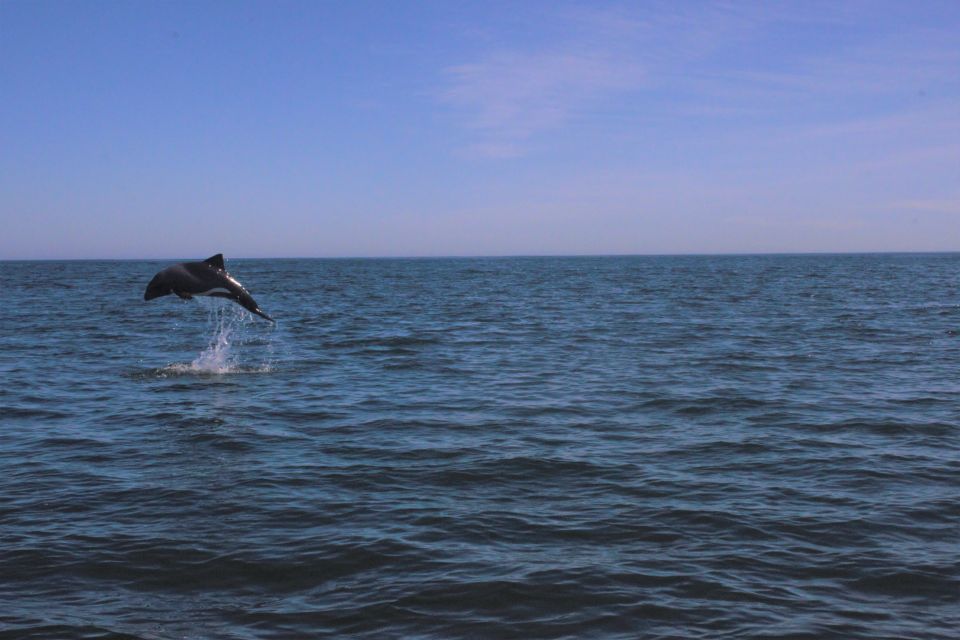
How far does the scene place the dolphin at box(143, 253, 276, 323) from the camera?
17938 mm

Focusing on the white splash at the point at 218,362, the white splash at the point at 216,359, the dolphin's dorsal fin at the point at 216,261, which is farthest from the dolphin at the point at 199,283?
the white splash at the point at 216,359

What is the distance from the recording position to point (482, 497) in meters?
12.3

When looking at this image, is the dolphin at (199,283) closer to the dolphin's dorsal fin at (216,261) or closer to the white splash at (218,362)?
the dolphin's dorsal fin at (216,261)

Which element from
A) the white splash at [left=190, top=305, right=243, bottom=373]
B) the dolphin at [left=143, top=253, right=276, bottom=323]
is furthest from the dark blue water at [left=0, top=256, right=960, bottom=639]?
the dolphin at [left=143, top=253, right=276, bottom=323]

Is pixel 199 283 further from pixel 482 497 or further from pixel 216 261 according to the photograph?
pixel 482 497

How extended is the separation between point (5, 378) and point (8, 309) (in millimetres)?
29976

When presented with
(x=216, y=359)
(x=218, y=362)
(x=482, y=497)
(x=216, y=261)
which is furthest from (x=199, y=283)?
(x=216, y=359)

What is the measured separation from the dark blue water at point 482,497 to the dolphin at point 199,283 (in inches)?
92.6

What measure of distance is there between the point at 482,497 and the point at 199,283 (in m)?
8.82

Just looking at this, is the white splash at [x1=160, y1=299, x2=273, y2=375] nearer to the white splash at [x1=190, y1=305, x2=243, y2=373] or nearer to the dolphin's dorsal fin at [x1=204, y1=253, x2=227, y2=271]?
the white splash at [x1=190, y1=305, x2=243, y2=373]

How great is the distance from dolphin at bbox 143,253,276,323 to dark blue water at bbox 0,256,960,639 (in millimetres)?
2352

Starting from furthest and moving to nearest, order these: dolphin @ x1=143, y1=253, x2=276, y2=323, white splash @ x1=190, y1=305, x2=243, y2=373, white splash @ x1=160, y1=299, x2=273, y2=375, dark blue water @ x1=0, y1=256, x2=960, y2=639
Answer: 1. white splash @ x1=190, y1=305, x2=243, y2=373
2. white splash @ x1=160, y1=299, x2=273, y2=375
3. dolphin @ x1=143, y1=253, x2=276, y2=323
4. dark blue water @ x1=0, y1=256, x2=960, y2=639

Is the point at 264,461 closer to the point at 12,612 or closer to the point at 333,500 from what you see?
the point at 333,500

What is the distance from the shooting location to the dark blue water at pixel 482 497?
873 centimetres
